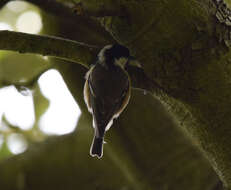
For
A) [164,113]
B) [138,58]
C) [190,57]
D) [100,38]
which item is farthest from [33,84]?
[190,57]

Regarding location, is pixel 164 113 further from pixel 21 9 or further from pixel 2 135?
pixel 21 9

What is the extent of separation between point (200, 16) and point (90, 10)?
582mm

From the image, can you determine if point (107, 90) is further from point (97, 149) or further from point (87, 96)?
point (97, 149)

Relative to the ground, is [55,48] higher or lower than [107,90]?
higher

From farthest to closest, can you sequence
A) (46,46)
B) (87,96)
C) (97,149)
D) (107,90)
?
(107,90) → (87,96) → (97,149) → (46,46)

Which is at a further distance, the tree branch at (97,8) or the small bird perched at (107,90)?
the small bird perched at (107,90)

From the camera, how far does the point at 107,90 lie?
3447 mm

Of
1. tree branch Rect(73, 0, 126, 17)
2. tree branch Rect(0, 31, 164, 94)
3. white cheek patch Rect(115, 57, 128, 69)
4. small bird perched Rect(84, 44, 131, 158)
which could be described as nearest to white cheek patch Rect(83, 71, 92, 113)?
small bird perched Rect(84, 44, 131, 158)

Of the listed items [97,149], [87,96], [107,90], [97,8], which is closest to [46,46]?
[97,8]

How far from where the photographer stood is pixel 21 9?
16.6ft

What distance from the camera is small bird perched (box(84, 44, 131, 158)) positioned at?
10.7 feet

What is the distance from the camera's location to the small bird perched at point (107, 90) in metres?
3.25

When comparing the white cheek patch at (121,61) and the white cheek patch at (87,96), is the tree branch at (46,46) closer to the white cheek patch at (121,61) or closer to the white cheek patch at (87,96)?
the white cheek patch at (87,96)

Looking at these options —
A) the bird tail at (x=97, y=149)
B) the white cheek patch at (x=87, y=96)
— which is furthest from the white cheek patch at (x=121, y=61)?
the bird tail at (x=97, y=149)
